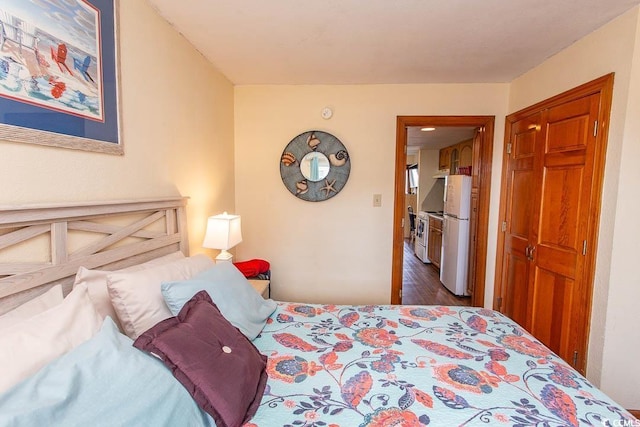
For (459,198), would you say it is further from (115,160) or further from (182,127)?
(115,160)

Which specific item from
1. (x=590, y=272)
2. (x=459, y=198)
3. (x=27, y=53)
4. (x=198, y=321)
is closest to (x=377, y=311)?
(x=198, y=321)

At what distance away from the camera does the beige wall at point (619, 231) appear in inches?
65.1

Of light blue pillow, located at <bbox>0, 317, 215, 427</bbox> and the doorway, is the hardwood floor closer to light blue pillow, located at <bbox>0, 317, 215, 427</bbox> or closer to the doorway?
the doorway

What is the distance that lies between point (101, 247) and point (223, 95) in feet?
6.02

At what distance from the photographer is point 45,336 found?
2.73 feet

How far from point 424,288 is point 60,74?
161 inches

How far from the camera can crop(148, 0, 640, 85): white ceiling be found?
164 cm

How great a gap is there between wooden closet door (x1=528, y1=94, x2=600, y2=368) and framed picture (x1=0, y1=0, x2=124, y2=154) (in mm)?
2693

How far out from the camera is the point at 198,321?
109 centimetres

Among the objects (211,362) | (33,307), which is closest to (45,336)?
(33,307)

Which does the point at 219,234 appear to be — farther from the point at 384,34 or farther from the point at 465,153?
the point at 465,153

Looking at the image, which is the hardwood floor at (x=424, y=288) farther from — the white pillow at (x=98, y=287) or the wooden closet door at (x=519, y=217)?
the white pillow at (x=98, y=287)

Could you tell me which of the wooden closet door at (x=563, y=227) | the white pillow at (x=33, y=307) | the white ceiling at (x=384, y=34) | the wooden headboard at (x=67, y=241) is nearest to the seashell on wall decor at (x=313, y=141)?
the white ceiling at (x=384, y=34)

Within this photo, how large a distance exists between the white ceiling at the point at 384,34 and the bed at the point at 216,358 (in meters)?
1.19
